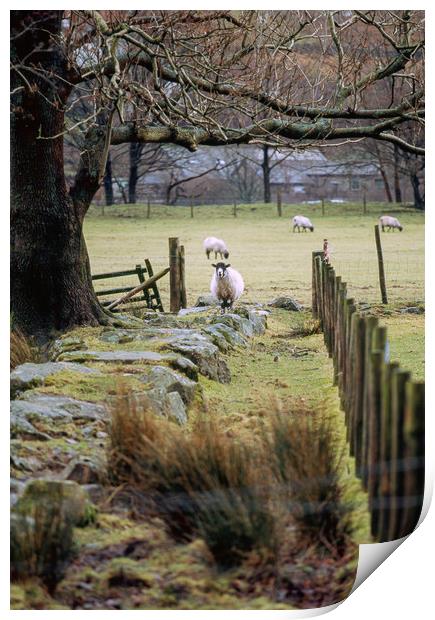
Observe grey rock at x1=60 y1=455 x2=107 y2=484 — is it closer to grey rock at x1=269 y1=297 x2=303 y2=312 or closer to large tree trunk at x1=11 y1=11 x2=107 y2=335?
large tree trunk at x1=11 y1=11 x2=107 y2=335

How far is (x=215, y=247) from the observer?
4.36m

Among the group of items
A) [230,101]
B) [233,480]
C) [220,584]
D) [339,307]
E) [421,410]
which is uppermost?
[230,101]

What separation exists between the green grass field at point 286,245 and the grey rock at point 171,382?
0.64 meters

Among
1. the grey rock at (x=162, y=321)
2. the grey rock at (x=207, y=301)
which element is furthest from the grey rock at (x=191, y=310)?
the grey rock at (x=162, y=321)

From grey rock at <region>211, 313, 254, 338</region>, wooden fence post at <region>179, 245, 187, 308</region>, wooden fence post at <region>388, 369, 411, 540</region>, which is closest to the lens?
wooden fence post at <region>388, 369, 411, 540</region>

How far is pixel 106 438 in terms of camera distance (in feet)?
10.3

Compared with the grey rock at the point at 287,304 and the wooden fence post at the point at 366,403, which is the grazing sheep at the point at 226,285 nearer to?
the grey rock at the point at 287,304

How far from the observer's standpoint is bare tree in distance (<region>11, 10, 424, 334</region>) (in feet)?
12.7

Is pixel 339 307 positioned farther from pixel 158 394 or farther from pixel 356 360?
pixel 158 394

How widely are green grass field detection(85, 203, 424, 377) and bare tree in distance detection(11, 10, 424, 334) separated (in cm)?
20

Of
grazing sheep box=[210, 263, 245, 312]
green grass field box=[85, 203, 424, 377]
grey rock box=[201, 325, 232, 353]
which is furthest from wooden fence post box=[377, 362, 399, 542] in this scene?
grazing sheep box=[210, 263, 245, 312]
